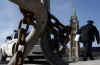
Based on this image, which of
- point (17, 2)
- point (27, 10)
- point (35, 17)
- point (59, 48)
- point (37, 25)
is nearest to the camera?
point (17, 2)

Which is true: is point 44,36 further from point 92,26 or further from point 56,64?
point 92,26

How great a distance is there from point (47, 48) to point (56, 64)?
0.75ft

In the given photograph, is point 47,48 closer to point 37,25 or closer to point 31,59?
point 37,25

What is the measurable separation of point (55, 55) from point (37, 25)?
55 cm

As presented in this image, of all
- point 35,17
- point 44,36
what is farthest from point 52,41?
point 35,17

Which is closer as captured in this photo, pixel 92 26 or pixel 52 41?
pixel 52 41

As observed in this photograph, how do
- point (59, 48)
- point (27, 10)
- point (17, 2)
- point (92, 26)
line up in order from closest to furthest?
point (17, 2), point (27, 10), point (59, 48), point (92, 26)

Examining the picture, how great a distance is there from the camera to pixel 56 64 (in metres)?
2.60

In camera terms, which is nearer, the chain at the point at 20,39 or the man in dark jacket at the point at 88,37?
the chain at the point at 20,39

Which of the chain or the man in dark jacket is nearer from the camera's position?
the chain

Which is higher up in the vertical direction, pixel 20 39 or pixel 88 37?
pixel 88 37

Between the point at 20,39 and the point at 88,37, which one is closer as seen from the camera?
the point at 20,39

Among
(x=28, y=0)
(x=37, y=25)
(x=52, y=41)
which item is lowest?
(x=52, y=41)

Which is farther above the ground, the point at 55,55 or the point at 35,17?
the point at 35,17
